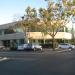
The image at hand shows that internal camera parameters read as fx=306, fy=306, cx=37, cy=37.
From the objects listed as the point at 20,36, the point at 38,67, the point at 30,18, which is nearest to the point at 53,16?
the point at 30,18

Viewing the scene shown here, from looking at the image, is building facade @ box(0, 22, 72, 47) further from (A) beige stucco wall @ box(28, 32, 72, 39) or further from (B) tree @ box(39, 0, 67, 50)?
(B) tree @ box(39, 0, 67, 50)

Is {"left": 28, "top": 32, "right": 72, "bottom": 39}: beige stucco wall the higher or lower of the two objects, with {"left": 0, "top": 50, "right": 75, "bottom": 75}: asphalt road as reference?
higher

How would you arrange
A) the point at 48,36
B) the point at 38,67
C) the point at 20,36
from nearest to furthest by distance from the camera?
the point at 38,67 → the point at 20,36 → the point at 48,36

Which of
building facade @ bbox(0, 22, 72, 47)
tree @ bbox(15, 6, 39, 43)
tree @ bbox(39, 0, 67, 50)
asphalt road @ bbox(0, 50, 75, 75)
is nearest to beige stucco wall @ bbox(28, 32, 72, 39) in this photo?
building facade @ bbox(0, 22, 72, 47)

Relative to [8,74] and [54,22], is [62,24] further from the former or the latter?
[8,74]

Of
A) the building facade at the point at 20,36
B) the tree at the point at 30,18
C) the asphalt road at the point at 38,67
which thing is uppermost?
the tree at the point at 30,18

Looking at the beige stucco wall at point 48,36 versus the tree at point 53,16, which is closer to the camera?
the tree at point 53,16

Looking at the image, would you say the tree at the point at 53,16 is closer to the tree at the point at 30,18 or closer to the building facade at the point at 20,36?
the tree at the point at 30,18

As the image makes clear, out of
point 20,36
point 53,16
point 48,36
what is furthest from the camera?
point 48,36

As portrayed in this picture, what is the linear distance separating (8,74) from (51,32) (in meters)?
46.5

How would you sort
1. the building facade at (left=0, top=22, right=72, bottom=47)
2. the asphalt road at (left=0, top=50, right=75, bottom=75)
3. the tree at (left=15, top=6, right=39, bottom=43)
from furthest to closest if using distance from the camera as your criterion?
the building facade at (left=0, top=22, right=72, bottom=47) → the tree at (left=15, top=6, right=39, bottom=43) → the asphalt road at (left=0, top=50, right=75, bottom=75)

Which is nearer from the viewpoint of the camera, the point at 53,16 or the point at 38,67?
the point at 38,67

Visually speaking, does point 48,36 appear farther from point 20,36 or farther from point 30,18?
point 30,18

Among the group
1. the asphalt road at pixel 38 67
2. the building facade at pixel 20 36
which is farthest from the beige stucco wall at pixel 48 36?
the asphalt road at pixel 38 67
